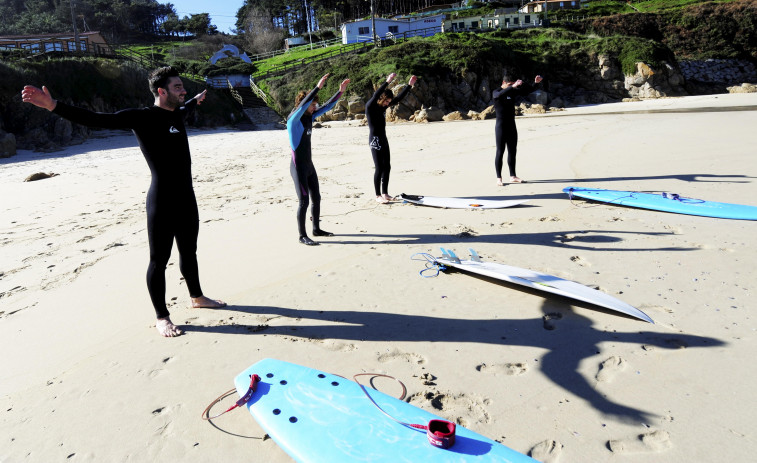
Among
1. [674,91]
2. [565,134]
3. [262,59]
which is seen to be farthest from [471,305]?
[262,59]

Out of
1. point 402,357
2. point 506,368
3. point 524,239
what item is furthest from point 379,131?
point 506,368

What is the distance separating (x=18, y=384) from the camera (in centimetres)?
283

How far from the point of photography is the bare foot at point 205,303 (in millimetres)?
3691

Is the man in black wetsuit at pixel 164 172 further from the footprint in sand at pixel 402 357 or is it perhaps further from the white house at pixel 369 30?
the white house at pixel 369 30

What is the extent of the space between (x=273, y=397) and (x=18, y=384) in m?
1.71

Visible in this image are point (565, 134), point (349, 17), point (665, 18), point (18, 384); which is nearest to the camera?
point (18, 384)

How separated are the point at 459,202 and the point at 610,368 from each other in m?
3.90

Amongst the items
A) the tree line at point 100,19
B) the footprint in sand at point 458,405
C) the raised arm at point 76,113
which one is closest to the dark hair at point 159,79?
the raised arm at point 76,113

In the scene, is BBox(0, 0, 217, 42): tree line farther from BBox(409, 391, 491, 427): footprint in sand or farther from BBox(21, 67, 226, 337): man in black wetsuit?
BBox(409, 391, 491, 427): footprint in sand

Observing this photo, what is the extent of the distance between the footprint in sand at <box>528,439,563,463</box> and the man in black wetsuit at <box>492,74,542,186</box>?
5.56 meters

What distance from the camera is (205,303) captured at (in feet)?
12.1

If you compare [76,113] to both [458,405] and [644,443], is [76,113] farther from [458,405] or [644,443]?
[644,443]

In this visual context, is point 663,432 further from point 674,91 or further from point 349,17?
point 349,17

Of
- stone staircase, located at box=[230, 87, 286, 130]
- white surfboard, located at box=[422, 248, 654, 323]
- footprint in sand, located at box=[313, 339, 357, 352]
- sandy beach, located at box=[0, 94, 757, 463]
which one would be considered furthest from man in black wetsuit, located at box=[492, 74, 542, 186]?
stone staircase, located at box=[230, 87, 286, 130]
